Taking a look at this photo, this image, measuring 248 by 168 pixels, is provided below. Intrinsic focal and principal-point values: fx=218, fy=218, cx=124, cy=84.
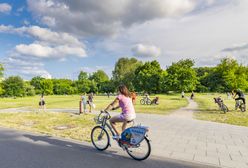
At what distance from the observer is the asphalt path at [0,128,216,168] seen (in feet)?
15.9

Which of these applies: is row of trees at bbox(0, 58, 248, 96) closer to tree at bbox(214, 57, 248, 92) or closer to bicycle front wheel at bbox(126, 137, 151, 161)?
tree at bbox(214, 57, 248, 92)

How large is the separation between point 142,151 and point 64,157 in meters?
1.93

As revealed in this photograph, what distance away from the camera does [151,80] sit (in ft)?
200

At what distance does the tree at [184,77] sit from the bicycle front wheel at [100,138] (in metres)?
33.7

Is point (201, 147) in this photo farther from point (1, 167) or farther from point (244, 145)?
point (1, 167)

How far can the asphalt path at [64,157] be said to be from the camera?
485 centimetres

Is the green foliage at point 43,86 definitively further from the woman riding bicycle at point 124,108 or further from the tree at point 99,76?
the woman riding bicycle at point 124,108

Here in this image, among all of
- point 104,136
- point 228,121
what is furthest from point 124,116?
point 228,121

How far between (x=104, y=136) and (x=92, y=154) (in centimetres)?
65

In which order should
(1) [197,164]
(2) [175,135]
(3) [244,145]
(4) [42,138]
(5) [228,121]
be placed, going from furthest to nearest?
(5) [228,121] → (2) [175,135] → (4) [42,138] → (3) [244,145] → (1) [197,164]

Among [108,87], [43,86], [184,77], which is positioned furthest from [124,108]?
[43,86]

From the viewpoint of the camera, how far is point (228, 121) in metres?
11.7

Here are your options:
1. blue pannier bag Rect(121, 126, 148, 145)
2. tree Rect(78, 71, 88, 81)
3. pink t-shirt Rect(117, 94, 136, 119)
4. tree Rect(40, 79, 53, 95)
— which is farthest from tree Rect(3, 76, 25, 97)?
blue pannier bag Rect(121, 126, 148, 145)

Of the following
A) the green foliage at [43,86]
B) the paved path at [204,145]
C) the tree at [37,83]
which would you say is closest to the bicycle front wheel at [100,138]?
A: the paved path at [204,145]
